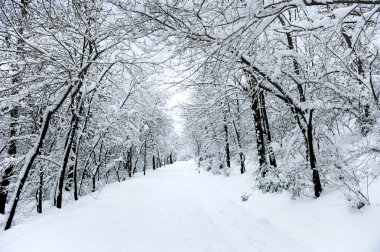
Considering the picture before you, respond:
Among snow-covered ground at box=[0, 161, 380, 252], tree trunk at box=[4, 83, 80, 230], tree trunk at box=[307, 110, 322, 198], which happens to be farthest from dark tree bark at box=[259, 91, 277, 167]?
tree trunk at box=[4, 83, 80, 230]

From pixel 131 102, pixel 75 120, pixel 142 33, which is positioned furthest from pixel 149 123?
pixel 142 33

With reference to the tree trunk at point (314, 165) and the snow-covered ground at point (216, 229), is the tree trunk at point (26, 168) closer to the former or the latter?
the snow-covered ground at point (216, 229)

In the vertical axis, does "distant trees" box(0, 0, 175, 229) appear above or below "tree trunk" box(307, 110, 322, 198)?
above

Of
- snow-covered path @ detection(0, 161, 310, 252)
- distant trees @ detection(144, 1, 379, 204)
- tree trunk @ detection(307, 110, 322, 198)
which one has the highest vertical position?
distant trees @ detection(144, 1, 379, 204)

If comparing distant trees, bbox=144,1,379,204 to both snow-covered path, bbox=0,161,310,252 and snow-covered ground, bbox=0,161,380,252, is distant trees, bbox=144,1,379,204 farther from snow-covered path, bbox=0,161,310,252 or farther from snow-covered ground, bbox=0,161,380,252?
snow-covered path, bbox=0,161,310,252

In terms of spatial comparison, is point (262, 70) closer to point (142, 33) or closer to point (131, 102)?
point (142, 33)

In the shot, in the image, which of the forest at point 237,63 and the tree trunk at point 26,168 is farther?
the tree trunk at point 26,168

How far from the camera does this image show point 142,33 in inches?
179

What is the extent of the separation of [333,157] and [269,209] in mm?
2467

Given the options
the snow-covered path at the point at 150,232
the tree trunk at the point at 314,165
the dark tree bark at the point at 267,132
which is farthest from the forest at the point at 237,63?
the snow-covered path at the point at 150,232

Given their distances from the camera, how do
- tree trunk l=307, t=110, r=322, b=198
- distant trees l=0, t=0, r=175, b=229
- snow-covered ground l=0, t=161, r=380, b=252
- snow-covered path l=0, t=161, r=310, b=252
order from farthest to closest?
tree trunk l=307, t=110, r=322, b=198, distant trees l=0, t=0, r=175, b=229, snow-covered path l=0, t=161, r=310, b=252, snow-covered ground l=0, t=161, r=380, b=252

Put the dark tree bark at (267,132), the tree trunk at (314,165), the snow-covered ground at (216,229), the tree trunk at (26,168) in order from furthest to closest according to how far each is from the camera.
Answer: the dark tree bark at (267,132) → the tree trunk at (26,168) → the tree trunk at (314,165) → the snow-covered ground at (216,229)

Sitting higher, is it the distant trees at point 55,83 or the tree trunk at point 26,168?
the distant trees at point 55,83

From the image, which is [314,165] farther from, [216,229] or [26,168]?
[26,168]
